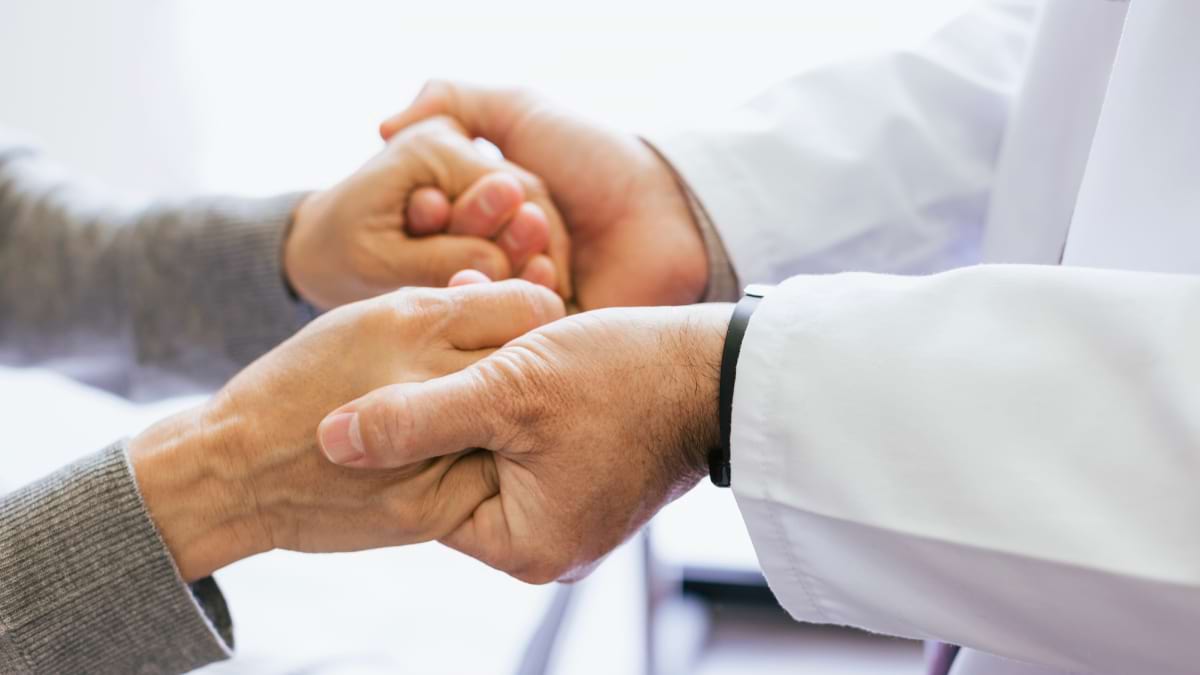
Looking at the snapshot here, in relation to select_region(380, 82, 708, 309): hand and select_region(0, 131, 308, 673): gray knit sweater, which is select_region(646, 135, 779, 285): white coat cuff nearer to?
select_region(380, 82, 708, 309): hand

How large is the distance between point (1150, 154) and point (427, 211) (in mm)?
630

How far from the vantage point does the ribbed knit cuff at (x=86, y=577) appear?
61 centimetres

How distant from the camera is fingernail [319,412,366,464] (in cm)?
57

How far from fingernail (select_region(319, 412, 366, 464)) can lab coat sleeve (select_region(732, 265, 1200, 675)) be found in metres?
0.22

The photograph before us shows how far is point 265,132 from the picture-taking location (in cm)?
161

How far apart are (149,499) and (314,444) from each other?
0.37 feet

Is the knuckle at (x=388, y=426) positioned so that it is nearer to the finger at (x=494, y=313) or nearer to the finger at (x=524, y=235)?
the finger at (x=494, y=313)

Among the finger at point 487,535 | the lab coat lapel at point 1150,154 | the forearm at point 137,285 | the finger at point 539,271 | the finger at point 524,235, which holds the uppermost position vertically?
the lab coat lapel at point 1150,154

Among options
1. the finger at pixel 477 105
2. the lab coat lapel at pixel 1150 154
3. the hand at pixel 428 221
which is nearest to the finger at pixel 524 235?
the hand at pixel 428 221

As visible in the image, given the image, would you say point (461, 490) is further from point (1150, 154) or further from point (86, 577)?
point (1150, 154)

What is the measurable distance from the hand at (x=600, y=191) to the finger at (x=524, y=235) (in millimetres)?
70

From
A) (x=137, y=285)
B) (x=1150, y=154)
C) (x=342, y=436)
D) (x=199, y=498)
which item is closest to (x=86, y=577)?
(x=199, y=498)

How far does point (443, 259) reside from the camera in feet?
3.13

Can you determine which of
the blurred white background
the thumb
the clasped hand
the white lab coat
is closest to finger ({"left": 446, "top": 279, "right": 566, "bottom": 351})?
the clasped hand
